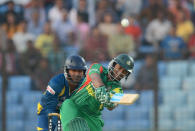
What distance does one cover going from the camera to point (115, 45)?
12898 mm

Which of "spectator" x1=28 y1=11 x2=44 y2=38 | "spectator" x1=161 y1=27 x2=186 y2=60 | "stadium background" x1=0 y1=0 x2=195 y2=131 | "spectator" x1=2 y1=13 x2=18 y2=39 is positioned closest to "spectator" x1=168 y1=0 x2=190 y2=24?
"stadium background" x1=0 y1=0 x2=195 y2=131

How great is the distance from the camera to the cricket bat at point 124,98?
5.84 m

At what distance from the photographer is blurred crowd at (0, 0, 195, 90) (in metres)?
12.6

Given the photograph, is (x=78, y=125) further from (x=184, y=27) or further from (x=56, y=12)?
(x=184, y=27)

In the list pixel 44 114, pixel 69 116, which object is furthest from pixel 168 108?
pixel 69 116

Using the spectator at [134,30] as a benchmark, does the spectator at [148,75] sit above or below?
below

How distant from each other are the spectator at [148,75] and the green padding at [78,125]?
5786 millimetres

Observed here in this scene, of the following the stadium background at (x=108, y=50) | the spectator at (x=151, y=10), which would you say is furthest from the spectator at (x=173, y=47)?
the spectator at (x=151, y=10)

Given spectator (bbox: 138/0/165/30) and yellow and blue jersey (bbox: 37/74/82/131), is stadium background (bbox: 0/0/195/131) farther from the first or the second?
yellow and blue jersey (bbox: 37/74/82/131)

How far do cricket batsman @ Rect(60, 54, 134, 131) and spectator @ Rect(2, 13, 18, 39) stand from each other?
683cm

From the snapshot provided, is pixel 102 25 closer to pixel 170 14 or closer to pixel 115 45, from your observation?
pixel 115 45

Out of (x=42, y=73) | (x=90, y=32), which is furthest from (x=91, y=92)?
(x=90, y=32)

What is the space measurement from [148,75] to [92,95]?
590 cm

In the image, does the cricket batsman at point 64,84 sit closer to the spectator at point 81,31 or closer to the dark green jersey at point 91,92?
the dark green jersey at point 91,92
